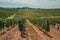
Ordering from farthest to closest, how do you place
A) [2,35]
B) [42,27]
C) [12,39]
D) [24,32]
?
[42,27] < [24,32] < [2,35] < [12,39]

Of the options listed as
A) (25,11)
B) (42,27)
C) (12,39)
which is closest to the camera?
(12,39)

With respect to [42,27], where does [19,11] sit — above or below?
above

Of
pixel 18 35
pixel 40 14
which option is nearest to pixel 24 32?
pixel 18 35

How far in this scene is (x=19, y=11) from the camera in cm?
1180

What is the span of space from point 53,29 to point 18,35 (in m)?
2.77

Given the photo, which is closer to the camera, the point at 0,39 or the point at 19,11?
the point at 0,39

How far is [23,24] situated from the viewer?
476 inches

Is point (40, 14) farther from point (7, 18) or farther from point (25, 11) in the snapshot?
point (7, 18)

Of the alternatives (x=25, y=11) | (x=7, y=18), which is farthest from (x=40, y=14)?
(x=7, y=18)

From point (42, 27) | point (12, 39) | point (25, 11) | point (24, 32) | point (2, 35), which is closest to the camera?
point (12, 39)

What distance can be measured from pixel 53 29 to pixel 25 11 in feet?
6.62

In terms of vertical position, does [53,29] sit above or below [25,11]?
below

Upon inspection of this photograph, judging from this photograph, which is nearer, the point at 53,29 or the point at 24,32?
the point at 24,32

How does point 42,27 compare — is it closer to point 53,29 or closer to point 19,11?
point 53,29
